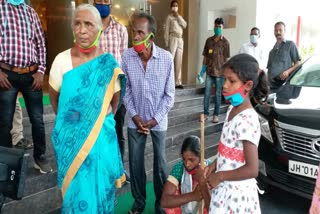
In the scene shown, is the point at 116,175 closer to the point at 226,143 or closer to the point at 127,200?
the point at 226,143

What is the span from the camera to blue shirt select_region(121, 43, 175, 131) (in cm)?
278

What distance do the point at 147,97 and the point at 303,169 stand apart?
1633 mm

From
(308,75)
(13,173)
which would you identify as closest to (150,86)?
(13,173)

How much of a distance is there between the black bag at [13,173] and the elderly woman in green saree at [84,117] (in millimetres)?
646

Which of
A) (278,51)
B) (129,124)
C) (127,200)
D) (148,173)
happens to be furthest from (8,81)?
(278,51)

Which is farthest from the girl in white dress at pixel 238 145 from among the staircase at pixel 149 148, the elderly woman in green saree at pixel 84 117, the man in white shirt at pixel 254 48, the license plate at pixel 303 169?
the man in white shirt at pixel 254 48

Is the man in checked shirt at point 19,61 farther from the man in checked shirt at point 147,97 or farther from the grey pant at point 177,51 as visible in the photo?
the grey pant at point 177,51

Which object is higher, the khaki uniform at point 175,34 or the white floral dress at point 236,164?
the khaki uniform at point 175,34

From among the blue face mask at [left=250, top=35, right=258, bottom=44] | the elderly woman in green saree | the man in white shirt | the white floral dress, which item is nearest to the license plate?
the white floral dress

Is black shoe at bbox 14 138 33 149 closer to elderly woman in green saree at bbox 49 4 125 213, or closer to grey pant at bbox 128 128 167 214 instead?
grey pant at bbox 128 128 167 214

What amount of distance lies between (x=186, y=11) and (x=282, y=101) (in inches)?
217

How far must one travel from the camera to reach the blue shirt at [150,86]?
2777 millimetres

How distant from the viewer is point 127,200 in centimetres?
346

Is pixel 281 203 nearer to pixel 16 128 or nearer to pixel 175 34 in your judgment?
pixel 16 128
